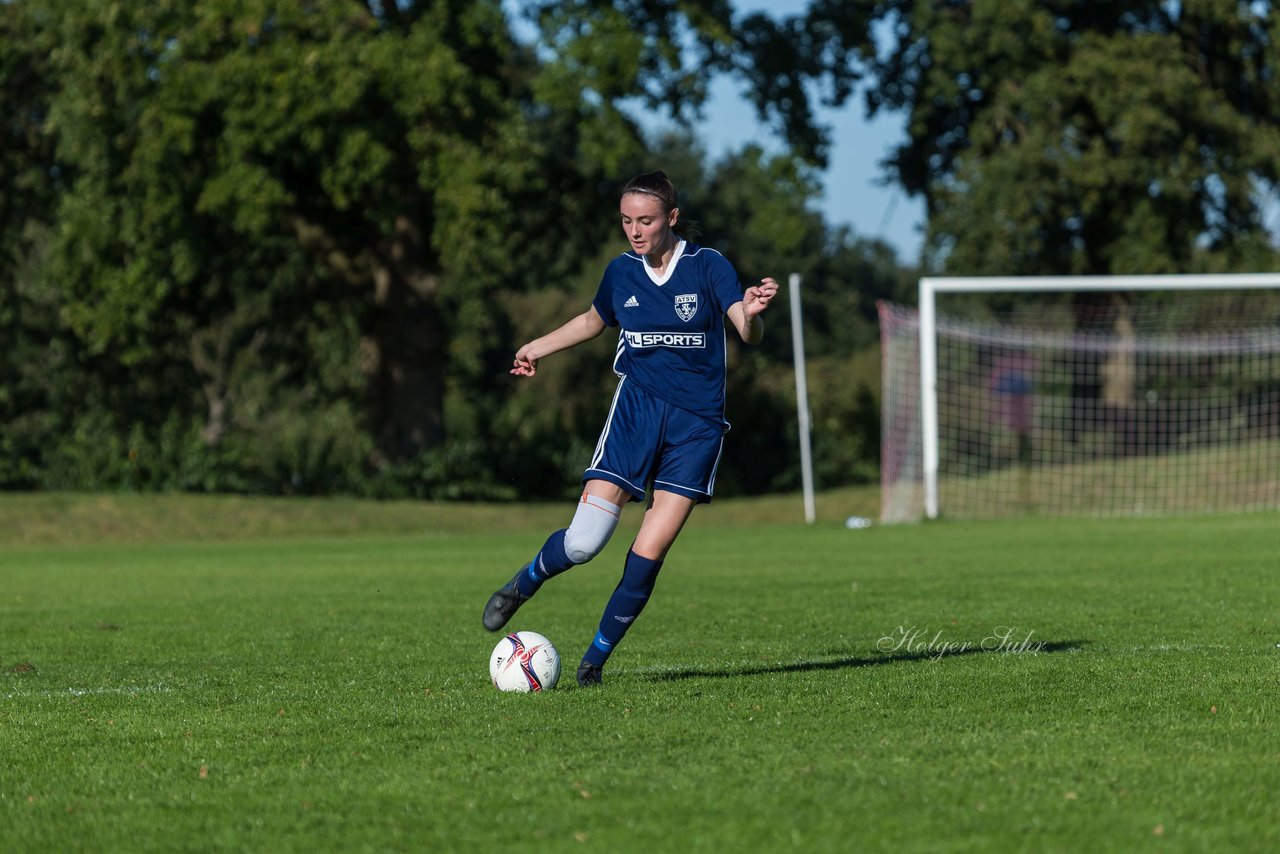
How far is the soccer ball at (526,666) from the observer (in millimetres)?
6629

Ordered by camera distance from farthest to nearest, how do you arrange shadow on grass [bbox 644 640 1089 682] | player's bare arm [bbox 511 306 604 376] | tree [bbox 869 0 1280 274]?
tree [bbox 869 0 1280 274] → shadow on grass [bbox 644 640 1089 682] → player's bare arm [bbox 511 306 604 376]

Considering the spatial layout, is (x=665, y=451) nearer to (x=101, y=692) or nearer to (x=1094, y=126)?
(x=101, y=692)

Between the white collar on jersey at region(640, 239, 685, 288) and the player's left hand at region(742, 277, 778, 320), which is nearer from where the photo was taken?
the player's left hand at region(742, 277, 778, 320)

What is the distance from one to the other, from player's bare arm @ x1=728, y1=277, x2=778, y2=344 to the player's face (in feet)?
1.41

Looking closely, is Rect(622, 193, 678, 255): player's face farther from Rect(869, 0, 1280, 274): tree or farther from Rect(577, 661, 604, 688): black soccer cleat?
Rect(869, 0, 1280, 274): tree

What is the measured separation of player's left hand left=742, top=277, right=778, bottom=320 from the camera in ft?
20.6

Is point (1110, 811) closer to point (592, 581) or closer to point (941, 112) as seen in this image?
point (592, 581)

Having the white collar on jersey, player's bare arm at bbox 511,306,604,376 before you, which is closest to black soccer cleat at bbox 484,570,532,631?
player's bare arm at bbox 511,306,604,376

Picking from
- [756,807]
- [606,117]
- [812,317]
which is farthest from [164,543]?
[812,317]

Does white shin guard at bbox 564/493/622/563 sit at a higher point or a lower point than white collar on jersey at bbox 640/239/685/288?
lower

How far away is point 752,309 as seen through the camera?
6441mm

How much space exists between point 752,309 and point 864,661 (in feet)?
6.48

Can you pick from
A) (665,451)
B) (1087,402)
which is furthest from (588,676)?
(1087,402)

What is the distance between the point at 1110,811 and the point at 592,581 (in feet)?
32.3
